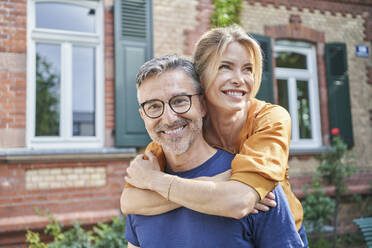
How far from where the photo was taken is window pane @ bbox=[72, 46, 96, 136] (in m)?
5.00

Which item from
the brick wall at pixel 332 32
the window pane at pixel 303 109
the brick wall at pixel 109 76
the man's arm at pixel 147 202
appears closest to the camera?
the man's arm at pixel 147 202

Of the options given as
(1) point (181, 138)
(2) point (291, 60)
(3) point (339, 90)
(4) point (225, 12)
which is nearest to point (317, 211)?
(3) point (339, 90)

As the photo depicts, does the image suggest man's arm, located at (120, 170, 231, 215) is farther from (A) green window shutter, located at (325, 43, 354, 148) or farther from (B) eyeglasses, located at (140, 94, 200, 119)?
(A) green window shutter, located at (325, 43, 354, 148)

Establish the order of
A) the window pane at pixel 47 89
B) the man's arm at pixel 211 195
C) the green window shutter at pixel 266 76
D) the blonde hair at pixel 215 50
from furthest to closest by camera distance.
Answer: the green window shutter at pixel 266 76, the window pane at pixel 47 89, the blonde hair at pixel 215 50, the man's arm at pixel 211 195

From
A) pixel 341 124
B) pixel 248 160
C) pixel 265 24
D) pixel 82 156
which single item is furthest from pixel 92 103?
pixel 341 124

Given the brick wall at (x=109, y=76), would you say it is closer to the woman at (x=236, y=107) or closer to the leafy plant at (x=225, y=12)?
the leafy plant at (x=225, y=12)

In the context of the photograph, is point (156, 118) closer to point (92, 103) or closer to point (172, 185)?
point (172, 185)

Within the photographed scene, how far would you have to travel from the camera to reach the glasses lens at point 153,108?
60.7 inches

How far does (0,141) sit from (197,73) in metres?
3.74

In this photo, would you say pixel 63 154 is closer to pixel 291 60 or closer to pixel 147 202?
pixel 147 202

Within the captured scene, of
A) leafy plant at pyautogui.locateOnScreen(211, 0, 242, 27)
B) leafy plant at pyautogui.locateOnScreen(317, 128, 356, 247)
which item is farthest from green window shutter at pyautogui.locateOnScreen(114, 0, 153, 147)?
leafy plant at pyautogui.locateOnScreen(317, 128, 356, 247)

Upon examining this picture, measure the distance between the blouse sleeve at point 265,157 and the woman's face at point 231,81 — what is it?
0.58 feet

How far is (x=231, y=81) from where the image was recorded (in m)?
1.71

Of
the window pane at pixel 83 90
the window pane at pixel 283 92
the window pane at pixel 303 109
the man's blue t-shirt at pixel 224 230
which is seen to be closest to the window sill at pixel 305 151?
the window pane at pixel 303 109
